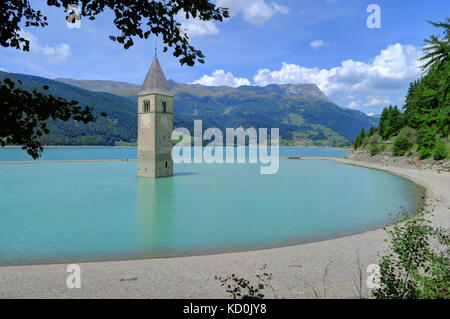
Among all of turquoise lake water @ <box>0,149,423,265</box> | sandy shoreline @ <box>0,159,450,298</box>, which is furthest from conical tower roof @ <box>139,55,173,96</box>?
sandy shoreline @ <box>0,159,450,298</box>

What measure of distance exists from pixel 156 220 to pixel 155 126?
86.0ft

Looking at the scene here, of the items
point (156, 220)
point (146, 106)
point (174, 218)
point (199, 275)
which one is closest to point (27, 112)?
point (199, 275)

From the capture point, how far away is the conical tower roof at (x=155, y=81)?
1827 inches

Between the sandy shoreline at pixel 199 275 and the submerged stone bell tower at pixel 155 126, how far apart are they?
112ft

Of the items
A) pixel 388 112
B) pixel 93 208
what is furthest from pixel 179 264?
pixel 388 112

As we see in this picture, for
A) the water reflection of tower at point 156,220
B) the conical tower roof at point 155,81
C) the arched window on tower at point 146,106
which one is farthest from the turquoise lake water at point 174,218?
the conical tower roof at point 155,81

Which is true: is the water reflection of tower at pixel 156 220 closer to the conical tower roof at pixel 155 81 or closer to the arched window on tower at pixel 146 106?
the arched window on tower at pixel 146 106

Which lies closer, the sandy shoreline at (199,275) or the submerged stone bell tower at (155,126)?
the sandy shoreline at (199,275)

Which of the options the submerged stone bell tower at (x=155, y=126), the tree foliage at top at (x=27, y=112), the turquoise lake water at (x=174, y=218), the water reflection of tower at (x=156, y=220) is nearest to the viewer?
the tree foliage at top at (x=27, y=112)

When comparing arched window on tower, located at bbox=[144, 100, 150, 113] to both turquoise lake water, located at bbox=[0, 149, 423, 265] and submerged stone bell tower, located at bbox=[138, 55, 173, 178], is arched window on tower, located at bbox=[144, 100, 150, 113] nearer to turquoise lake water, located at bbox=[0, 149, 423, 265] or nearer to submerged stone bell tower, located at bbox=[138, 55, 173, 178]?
submerged stone bell tower, located at bbox=[138, 55, 173, 178]

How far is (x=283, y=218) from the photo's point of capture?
71.6 feet

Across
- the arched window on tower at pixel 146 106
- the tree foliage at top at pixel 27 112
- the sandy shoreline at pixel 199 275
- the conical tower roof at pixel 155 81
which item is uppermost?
the conical tower roof at pixel 155 81

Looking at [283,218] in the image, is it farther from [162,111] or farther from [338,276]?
[162,111]

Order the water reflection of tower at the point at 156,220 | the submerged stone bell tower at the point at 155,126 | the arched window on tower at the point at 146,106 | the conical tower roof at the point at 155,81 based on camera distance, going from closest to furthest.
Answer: the water reflection of tower at the point at 156,220
the submerged stone bell tower at the point at 155,126
the conical tower roof at the point at 155,81
the arched window on tower at the point at 146,106
